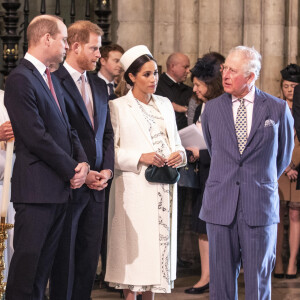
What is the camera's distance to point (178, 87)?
730 cm

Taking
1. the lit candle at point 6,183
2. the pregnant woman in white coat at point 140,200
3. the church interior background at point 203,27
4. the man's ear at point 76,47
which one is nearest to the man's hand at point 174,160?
the pregnant woman in white coat at point 140,200

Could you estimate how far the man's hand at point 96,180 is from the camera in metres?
4.69

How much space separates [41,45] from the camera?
4.37 metres

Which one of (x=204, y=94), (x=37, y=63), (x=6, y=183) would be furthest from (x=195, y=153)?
(x=6, y=183)

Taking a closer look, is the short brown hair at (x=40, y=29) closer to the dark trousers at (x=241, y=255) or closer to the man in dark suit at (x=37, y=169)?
the man in dark suit at (x=37, y=169)

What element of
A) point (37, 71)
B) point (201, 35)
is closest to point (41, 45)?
point (37, 71)

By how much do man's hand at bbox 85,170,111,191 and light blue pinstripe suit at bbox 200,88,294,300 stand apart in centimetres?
64

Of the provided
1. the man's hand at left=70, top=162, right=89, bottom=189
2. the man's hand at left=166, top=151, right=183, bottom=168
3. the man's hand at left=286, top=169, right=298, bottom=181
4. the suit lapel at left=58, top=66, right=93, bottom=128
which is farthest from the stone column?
the man's hand at left=70, top=162, right=89, bottom=189

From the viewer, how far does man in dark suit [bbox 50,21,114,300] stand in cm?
464

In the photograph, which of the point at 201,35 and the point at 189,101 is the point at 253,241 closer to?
the point at 189,101

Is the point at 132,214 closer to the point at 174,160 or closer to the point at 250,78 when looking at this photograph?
the point at 174,160

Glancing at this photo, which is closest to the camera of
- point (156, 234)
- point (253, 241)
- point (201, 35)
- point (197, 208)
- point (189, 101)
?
point (253, 241)

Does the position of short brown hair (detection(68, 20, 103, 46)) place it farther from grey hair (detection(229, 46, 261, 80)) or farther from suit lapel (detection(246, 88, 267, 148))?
suit lapel (detection(246, 88, 267, 148))

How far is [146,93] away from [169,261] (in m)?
1.14
